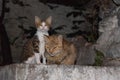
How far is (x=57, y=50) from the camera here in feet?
11.7

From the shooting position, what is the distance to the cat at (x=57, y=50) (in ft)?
11.6

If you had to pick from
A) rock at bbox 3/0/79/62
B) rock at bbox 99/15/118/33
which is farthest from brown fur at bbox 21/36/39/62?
rock at bbox 3/0/79/62

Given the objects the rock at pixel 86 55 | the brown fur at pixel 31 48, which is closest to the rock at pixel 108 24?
the rock at pixel 86 55

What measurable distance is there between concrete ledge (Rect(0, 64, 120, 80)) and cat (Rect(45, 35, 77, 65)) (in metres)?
0.35

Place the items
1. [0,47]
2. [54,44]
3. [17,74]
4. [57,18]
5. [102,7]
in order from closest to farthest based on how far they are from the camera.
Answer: [17,74], [54,44], [102,7], [0,47], [57,18]

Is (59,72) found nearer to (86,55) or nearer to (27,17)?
(86,55)

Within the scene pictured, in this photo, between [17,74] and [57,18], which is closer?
[17,74]

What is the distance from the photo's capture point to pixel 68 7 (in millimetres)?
6430

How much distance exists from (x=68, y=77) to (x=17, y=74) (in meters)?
0.50

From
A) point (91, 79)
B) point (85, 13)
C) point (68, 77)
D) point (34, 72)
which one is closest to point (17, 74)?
point (34, 72)

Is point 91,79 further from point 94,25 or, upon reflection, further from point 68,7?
point 68,7

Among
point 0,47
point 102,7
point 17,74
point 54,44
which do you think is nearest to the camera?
point 17,74

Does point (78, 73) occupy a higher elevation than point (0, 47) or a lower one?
higher

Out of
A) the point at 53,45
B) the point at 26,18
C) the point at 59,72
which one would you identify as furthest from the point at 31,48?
the point at 26,18
